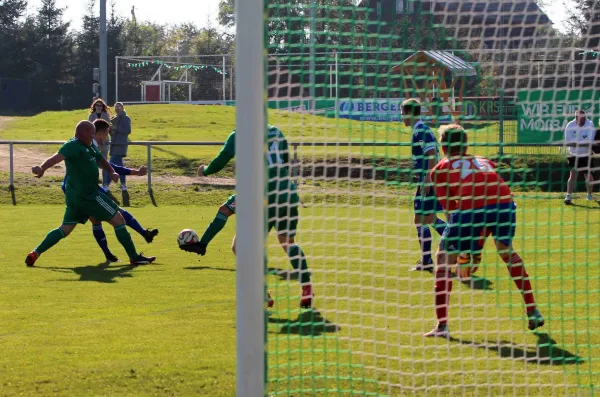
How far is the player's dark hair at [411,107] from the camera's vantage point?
267 inches

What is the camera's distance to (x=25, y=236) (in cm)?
1440

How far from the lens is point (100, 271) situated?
10.8m

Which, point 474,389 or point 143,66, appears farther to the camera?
point 143,66

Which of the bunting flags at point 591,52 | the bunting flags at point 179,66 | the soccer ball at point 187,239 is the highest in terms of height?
the bunting flags at point 179,66

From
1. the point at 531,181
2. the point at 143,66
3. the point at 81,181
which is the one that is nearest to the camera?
the point at 531,181

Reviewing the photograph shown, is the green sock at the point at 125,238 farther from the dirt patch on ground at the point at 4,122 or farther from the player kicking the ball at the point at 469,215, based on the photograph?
the dirt patch on ground at the point at 4,122

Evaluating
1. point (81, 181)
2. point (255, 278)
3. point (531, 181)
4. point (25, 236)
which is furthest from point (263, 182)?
point (25, 236)

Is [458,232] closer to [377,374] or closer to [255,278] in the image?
[377,374]

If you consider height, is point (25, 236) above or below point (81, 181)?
below

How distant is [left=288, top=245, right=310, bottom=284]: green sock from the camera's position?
7.39m

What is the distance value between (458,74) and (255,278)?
2.22 meters

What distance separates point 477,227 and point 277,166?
1.64 metres

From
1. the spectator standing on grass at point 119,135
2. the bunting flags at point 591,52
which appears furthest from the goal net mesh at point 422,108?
the spectator standing on grass at point 119,135

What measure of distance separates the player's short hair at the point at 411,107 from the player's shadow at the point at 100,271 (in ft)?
14.0
